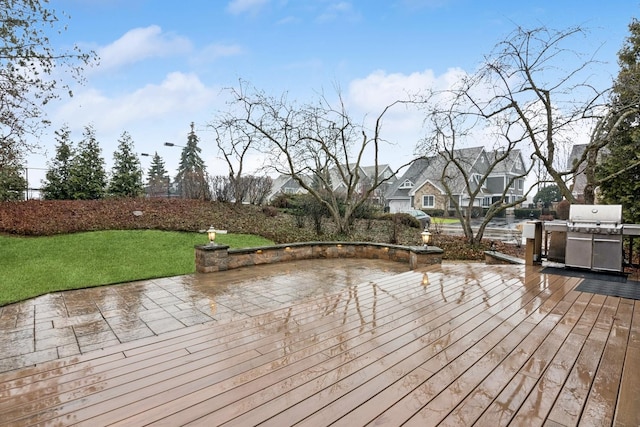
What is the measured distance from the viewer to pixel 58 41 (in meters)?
6.48

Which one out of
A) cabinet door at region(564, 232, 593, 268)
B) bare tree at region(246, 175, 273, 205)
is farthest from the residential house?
cabinet door at region(564, 232, 593, 268)

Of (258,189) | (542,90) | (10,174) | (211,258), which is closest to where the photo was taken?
(211,258)

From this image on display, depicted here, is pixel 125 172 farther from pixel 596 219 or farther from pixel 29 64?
pixel 596 219

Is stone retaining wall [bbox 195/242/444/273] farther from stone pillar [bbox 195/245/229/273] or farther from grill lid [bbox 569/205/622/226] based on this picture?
grill lid [bbox 569/205/622/226]

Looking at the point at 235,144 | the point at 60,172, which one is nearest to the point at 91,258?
the point at 235,144

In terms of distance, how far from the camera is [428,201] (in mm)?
28094

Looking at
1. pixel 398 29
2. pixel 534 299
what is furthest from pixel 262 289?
pixel 398 29

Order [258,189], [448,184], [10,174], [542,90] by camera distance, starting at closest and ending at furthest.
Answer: [542,90]
[10,174]
[258,189]
[448,184]

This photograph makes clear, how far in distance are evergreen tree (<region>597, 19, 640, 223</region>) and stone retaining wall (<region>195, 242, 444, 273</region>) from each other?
466cm

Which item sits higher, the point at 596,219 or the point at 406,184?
the point at 406,184

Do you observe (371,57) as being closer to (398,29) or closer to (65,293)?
(398,29)

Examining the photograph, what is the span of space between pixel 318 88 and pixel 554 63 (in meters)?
6.44

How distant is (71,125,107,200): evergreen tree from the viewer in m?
14.5

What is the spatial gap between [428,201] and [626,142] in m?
20.3
